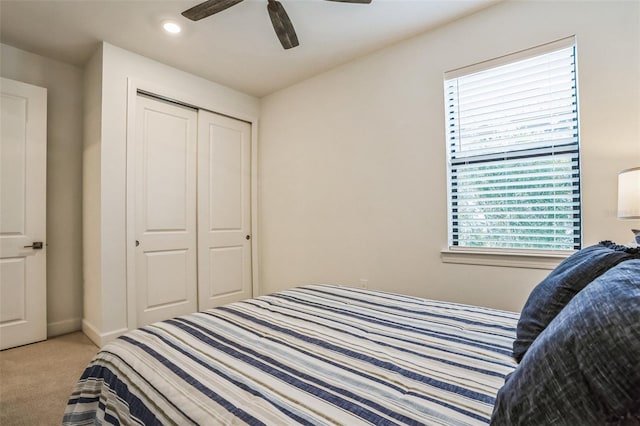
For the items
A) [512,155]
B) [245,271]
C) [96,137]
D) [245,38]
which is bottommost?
[245,271]

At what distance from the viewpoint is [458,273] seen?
251cm

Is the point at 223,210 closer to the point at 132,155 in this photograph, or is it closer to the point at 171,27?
the point at 132,155

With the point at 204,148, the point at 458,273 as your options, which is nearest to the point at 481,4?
the point at 458,273

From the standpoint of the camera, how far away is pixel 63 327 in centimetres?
308

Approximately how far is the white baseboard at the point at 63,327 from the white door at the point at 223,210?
118 cm

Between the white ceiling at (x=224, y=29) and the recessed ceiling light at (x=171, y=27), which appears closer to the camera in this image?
the white ceiling at (x=224, y=29)

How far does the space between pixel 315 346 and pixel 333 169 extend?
237 centimetres

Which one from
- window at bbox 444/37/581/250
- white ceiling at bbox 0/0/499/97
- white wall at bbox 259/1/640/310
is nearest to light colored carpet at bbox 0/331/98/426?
white wall at bbox 259/1/640/310

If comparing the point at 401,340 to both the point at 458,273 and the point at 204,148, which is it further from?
the point at 204,148

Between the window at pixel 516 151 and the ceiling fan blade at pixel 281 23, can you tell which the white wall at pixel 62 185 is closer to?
the ceiling fan blade at pixel 281 23

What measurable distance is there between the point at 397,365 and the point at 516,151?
201cm

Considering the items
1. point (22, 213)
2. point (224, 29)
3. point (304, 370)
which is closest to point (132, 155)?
point (22, 213)

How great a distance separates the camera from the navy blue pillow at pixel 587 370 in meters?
0.48

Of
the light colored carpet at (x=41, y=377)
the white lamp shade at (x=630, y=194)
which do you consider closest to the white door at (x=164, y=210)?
the light colored carpet at (x=41, y=377)
